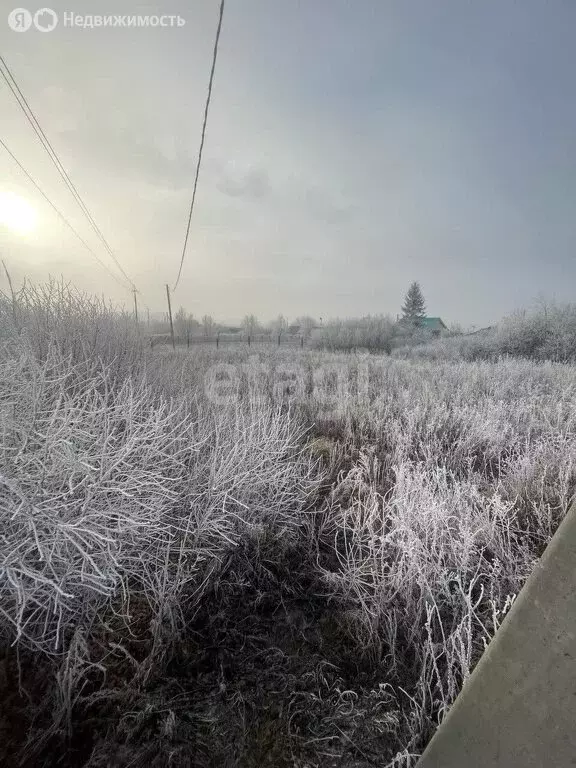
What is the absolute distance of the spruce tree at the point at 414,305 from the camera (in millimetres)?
3607

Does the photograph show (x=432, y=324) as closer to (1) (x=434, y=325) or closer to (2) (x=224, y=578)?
(1) (x=434, y=325)

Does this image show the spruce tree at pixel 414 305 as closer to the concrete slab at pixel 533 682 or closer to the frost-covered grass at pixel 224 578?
the frost-covered grass at pixel 224 578

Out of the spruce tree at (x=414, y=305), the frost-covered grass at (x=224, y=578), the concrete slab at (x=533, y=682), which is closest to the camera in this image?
the concrete slab at (x=533, y=682)

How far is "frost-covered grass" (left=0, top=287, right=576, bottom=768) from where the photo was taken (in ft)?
4.20

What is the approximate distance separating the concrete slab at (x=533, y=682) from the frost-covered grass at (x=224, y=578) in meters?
0.53

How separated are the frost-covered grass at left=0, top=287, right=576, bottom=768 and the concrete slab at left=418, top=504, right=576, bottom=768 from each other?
1.74 ft

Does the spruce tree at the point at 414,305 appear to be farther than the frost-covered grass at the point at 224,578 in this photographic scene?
Yes

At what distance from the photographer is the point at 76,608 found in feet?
5.54

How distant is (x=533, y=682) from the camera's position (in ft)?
2.07

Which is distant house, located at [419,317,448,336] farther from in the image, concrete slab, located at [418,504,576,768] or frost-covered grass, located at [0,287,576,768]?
concrete slab, located at [418,504,576,768]

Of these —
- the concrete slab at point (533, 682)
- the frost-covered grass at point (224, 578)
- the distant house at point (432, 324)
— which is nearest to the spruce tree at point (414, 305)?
the distant house at point (432, 324)

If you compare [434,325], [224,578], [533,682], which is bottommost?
[224,578]

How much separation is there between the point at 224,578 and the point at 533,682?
69.8 inches

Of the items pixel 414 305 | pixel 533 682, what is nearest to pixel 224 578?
pixel 533 682
